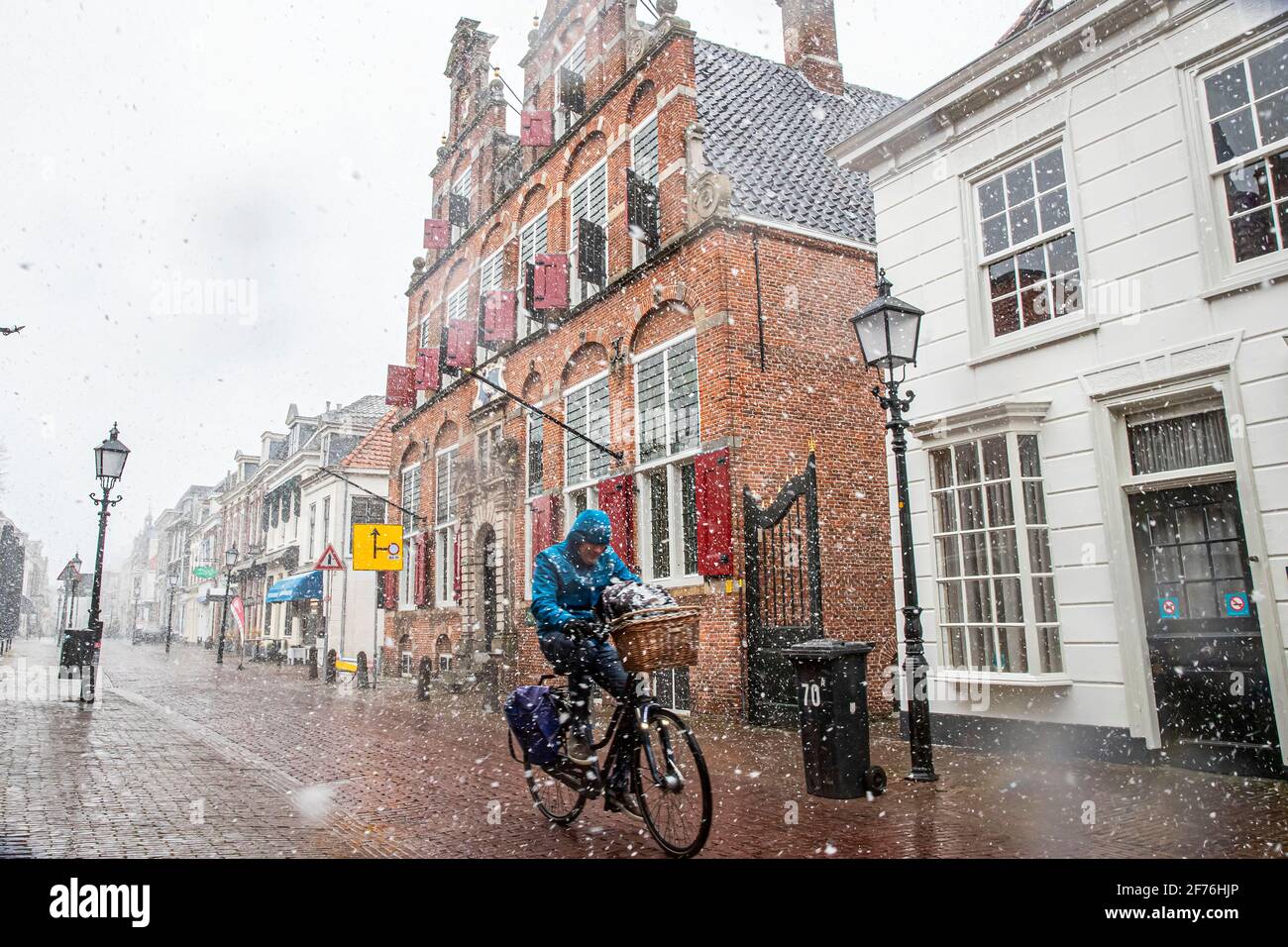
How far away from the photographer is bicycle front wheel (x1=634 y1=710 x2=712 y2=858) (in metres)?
4.44

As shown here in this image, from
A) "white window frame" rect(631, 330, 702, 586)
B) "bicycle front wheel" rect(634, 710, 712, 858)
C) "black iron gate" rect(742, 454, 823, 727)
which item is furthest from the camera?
"white window frame" rect(631, 330, 702, 586)

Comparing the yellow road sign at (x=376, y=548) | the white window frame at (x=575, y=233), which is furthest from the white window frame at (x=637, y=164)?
the yellow road sign at (x=376, y=548)

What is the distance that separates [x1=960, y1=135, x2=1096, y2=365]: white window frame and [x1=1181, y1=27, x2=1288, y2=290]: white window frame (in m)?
1.04

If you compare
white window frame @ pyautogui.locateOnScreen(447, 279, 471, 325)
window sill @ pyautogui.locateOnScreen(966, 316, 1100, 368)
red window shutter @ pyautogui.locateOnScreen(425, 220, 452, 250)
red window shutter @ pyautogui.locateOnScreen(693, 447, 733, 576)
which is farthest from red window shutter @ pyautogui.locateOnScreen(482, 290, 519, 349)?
window sill @ pyautogui.locateOnScreen(966, 316, 1100, 368)

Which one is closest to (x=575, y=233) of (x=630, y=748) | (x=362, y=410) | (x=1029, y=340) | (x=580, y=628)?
(x=1029, y=340)

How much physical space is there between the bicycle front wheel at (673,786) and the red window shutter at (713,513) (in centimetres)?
731

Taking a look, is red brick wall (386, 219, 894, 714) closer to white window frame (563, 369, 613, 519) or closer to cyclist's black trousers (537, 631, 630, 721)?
white window frame (563, 369, 613, 519)

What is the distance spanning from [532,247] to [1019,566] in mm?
13676

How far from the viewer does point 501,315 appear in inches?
739

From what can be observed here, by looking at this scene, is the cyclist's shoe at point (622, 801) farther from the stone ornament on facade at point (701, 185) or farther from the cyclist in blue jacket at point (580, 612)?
the stone ornament on facade at point (701, 185)

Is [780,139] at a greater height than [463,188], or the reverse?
[463,188]

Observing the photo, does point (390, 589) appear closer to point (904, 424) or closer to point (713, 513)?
point (713, 513)

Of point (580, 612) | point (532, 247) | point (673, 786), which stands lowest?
point (673, 786)

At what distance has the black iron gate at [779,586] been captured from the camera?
10984 mm
